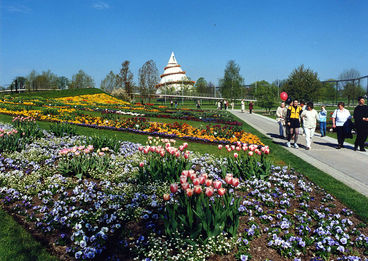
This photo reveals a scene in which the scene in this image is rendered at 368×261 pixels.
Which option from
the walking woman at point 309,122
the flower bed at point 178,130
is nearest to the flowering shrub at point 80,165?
the flower bed at point 178,130

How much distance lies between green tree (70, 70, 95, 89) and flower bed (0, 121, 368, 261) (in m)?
59.0

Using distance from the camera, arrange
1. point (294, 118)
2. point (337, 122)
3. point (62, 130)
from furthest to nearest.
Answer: point (337, 122) < point (294, 118) < point (62, 130)

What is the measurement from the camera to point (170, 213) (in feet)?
10.6

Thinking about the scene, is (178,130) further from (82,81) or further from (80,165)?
(82,81)

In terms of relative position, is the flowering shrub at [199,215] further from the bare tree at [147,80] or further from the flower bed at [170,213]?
the bare tree at [147,80]

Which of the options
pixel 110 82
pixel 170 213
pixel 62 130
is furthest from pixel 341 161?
pixel 110 82

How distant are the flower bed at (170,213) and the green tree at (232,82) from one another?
56.5 meters

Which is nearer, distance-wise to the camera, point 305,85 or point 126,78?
point 305,85

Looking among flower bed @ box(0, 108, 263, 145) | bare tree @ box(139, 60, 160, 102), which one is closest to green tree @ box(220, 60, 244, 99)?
bare tree @ box(139, 60, 160, 102)

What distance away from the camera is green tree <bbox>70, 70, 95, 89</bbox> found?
199 ft

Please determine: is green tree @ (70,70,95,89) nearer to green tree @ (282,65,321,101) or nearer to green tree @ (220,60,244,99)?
green tree @ (220,60,244,99)

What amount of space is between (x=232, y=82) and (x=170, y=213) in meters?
61.3

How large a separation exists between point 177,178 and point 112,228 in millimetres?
1647

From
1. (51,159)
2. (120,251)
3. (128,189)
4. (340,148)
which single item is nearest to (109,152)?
(51,159)
